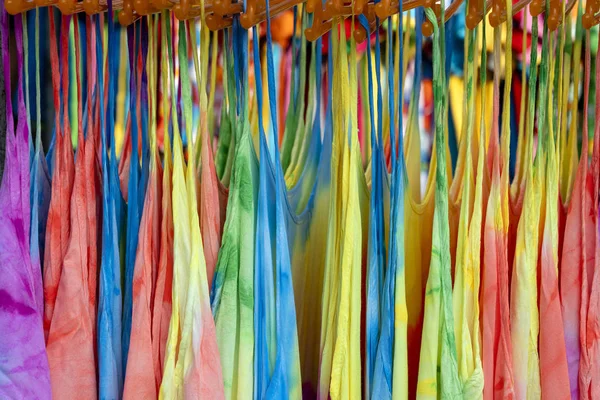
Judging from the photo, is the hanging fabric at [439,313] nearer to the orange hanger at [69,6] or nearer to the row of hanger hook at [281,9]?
the row of hanger hook at [281,9]

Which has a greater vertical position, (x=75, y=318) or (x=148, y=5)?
(x=148, y=5)

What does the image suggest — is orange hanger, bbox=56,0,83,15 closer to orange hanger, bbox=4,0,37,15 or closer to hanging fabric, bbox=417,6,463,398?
orange hanger, bbox=4,0,37,15

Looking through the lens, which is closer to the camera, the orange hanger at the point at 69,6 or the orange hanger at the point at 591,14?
the orange hanger at the point at 69,6

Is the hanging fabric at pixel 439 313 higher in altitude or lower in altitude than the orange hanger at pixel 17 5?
lower

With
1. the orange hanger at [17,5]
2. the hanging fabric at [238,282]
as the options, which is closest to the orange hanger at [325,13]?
the hanging fabric at [238,282]

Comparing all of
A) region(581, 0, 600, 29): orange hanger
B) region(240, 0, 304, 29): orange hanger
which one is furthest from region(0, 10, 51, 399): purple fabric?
region(581, 0, 600, 29): orange hanger

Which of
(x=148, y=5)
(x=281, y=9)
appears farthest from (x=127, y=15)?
(x=281, y=9)

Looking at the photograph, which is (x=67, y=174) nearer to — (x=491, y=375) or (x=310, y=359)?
(x=310, y=359)

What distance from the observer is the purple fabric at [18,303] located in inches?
21.1

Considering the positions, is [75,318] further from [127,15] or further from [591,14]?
[591,14]

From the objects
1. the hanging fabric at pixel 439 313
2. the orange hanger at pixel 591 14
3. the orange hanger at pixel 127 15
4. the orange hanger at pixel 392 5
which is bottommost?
the hanging fabric at pixel 439 313

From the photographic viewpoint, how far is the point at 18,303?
21.3 inches

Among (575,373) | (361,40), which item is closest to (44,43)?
(361,40)

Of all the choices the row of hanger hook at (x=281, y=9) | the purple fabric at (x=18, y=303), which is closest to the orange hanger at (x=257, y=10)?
the row of hanger hook at (x=281, y=9)
